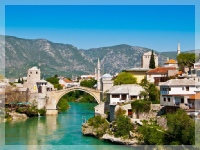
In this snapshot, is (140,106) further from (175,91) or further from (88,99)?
(88,99)

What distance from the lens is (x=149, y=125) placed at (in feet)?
61.8

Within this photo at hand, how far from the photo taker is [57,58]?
5413 inches

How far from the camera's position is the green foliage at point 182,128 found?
1555 centimetres

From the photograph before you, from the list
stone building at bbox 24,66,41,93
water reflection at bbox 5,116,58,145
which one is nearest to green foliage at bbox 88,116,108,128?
water reflection at bbox 5,116,58,145

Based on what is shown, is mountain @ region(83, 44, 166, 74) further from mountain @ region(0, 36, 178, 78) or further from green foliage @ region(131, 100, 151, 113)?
green foliage @ region(131, 100, 151, 113)

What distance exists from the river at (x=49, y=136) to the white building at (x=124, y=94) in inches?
111

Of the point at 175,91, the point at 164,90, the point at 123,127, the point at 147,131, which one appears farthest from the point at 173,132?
the point at 164,90

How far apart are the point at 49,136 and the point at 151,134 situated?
283 inches

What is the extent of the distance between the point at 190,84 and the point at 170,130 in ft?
13.7

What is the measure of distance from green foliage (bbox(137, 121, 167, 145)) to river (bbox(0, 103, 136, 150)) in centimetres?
97

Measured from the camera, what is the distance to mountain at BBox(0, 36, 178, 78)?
370ft

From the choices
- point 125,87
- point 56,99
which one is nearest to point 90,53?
point 56,99

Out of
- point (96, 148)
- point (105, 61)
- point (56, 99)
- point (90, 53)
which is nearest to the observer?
point (96, 148)

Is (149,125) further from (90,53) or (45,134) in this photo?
(90,53)
